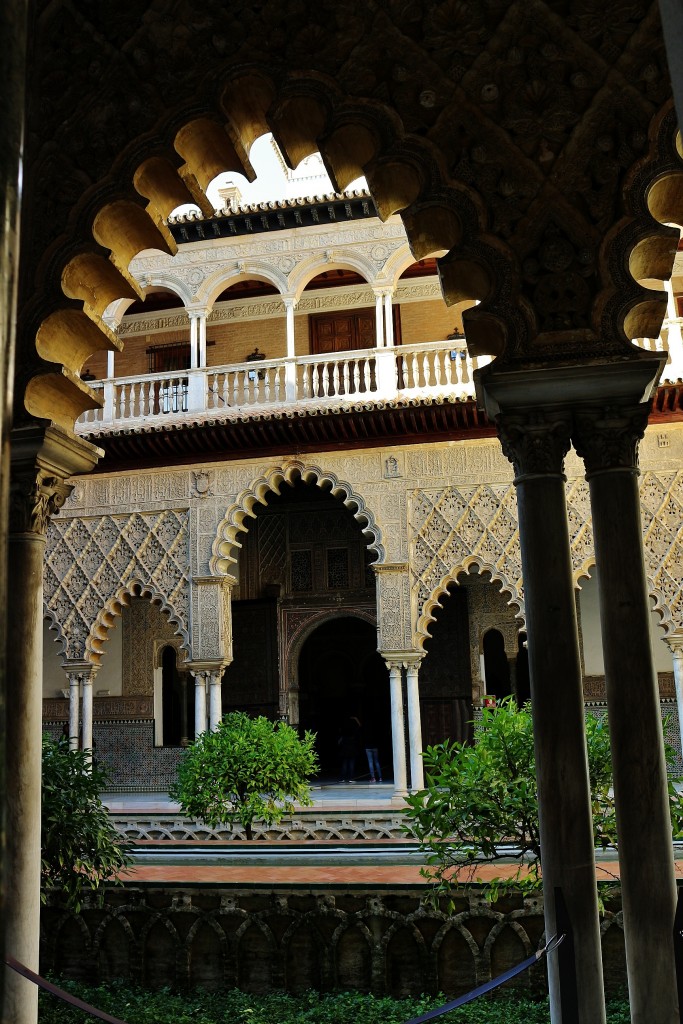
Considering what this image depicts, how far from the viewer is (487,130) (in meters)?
3.84

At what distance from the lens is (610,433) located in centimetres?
382

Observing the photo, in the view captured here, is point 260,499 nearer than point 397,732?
No

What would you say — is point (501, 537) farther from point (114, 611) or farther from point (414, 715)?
point (114, 611)

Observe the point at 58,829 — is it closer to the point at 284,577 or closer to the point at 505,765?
the point at 505,765

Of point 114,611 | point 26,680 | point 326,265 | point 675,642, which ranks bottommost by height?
point 26,680

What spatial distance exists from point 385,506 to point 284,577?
3973 millimetres

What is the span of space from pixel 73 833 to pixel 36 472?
8.10 feet

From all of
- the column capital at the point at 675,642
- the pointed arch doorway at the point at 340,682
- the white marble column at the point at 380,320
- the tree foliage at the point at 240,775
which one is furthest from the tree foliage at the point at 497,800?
the pointed arch doorway at the point at 340,682

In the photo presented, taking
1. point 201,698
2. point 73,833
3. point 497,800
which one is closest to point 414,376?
point 201,698

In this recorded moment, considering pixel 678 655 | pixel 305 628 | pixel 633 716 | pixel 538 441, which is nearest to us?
pixel 633 716

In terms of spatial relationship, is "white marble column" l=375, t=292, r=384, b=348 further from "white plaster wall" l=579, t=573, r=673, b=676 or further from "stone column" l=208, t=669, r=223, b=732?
"white plaster wall" l=579, t=573, r=673, b=676

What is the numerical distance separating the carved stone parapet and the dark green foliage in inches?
107

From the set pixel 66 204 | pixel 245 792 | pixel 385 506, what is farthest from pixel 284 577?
pixel 66 204

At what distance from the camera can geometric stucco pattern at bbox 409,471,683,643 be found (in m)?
11.7
